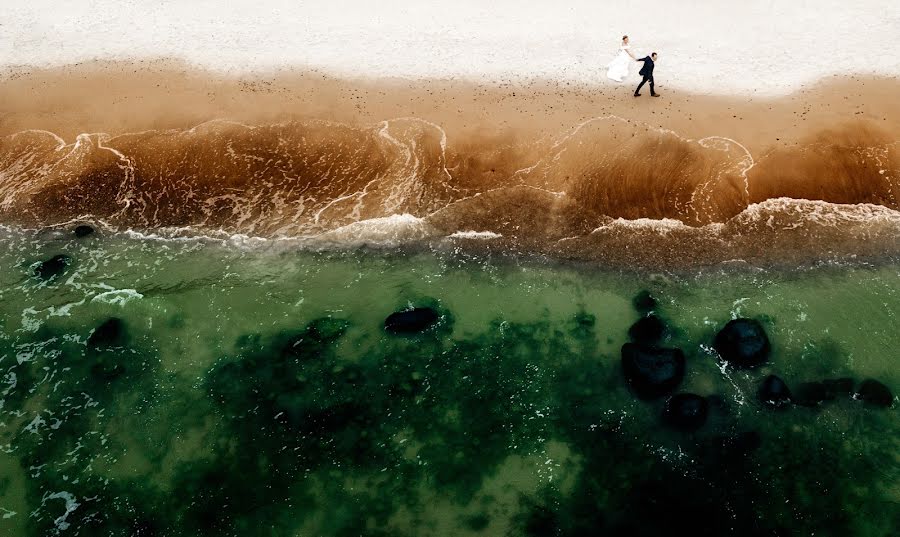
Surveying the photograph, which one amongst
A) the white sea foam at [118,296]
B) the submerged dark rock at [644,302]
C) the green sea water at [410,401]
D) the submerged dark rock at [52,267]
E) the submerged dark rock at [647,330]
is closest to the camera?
the green sea water at [410,401]

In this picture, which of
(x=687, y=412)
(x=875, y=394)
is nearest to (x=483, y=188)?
(x=687, y=412)

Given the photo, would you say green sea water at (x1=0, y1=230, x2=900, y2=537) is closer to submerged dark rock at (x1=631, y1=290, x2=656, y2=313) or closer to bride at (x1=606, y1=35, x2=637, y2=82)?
submerged dark rock at (x1=631, y1=290, x2=656, y2=313)

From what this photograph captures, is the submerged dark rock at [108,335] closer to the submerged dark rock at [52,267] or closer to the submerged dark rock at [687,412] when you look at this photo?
Result: the submerged dark rock at [52,267]

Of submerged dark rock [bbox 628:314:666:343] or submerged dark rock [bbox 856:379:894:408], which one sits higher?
submerged dark rock [bbox 628:314:666:343]

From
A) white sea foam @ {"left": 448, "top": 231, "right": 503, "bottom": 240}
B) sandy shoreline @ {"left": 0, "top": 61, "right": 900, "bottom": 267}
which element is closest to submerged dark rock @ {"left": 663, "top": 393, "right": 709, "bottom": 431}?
sandy shoreline @ {"left": 0, "top": 61, "right": 900, "bottom": 267}

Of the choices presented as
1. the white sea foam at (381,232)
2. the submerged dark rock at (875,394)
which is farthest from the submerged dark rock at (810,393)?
the white sea foam at (381,232)

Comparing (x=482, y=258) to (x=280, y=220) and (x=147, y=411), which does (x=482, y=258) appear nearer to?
(x=280, y=220)
